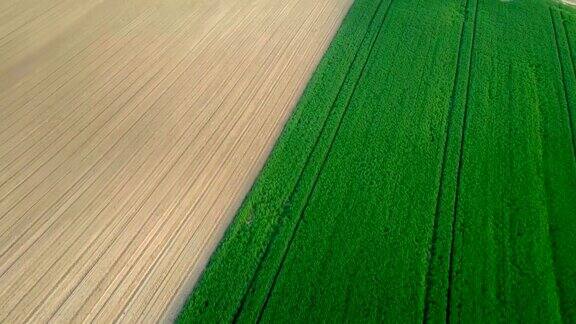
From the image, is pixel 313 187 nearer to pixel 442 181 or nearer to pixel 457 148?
pixel 442 181

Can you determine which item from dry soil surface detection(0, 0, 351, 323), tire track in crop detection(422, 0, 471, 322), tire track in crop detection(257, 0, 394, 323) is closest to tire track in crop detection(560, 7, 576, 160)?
tire track in crop detection(422, 0, 471, 322)

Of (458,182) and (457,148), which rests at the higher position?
(457,148)

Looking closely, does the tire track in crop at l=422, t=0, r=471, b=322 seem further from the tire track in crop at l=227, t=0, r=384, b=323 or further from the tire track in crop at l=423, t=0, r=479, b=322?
the tire track in crop at l=227, t=0, r=384, b=323

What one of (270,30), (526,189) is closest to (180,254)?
(526,189)

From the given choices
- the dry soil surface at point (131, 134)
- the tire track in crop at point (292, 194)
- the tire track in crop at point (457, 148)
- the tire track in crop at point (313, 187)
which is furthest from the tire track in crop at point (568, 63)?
the dry soil surface at point (131, 134)

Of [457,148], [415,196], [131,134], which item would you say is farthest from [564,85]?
[131,134]

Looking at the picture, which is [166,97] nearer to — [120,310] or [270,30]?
[270,30]

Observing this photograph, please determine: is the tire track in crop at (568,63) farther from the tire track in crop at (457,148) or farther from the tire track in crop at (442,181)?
the tire track in crop at (442,181)

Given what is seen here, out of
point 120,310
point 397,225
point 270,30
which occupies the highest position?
point 270,30
